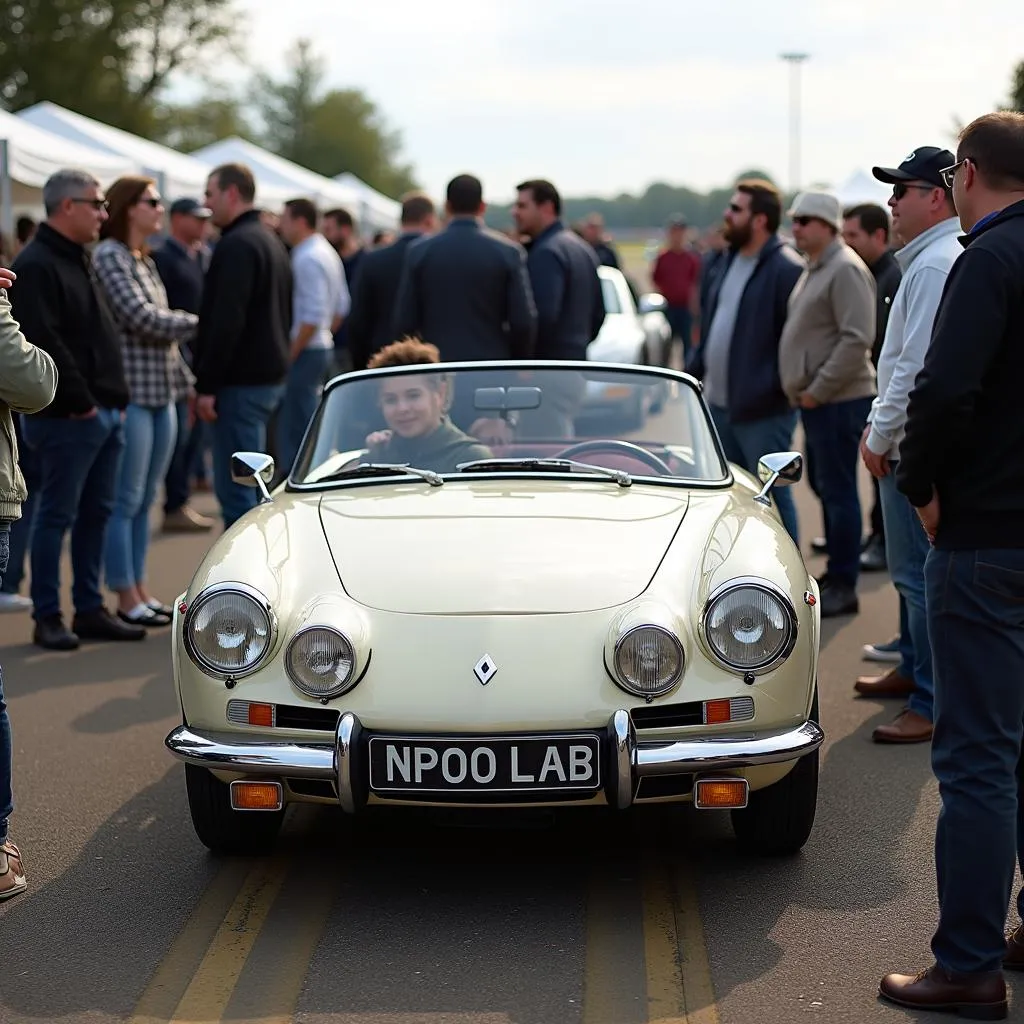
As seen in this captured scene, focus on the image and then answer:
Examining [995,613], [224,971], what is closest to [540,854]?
[224,971]

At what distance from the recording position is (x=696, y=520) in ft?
16.0

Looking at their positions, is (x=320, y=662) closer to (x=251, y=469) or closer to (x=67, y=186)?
(x=251, y=469)

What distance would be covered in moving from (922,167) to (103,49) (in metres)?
48.8

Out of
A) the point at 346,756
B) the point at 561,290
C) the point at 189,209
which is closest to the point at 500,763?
the point at 346,756

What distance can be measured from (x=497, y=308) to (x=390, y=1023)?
5556 mm

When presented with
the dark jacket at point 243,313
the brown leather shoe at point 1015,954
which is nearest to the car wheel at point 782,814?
the brown leather shoe at point 1015,954

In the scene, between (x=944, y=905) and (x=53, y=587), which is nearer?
(x=944, y=905)

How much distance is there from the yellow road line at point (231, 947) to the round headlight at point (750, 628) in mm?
1378

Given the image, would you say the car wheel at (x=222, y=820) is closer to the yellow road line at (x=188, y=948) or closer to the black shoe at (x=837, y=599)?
the yellow road line at (x=188, y=948)

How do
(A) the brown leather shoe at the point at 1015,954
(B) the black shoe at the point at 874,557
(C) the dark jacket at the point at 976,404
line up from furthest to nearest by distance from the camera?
(B) the black shoe at the point at 874,557
(A) the brown leather shoe at the point at 1015,954
(C) the dark jacket at the point at 976,404

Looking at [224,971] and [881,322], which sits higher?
[881,322]

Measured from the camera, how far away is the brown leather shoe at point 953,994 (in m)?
3.52

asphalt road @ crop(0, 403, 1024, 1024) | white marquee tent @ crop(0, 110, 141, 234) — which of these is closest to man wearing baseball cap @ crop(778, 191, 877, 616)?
asphalt road @ crop(0, 403, 1024, 1024)

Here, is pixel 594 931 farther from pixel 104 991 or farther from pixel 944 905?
pixel 104 991
